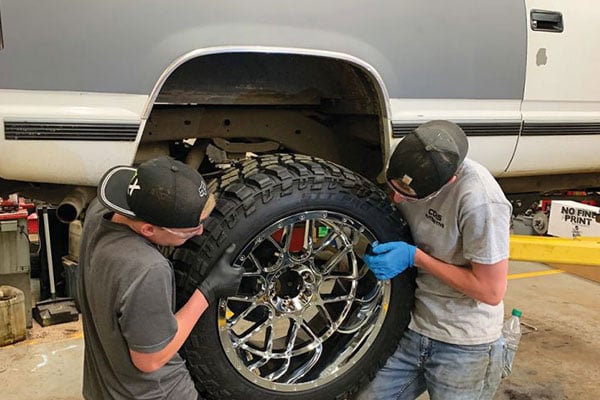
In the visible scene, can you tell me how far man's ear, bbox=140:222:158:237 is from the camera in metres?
1.68

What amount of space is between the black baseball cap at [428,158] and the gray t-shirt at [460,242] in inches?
6.9

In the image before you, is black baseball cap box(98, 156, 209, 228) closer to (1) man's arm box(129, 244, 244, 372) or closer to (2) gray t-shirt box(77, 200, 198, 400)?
(2) gray t-shirt box(77, 200, 198, 400)

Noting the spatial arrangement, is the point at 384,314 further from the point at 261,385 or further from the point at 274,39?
the point at 274,39

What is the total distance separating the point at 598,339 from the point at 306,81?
3069 millimetres

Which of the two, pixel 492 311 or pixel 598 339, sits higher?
pixel 492 311

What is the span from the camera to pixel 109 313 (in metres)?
1.68

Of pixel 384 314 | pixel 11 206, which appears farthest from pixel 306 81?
pixel 11 206

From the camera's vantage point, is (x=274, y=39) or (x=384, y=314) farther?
(x=384, y=314)

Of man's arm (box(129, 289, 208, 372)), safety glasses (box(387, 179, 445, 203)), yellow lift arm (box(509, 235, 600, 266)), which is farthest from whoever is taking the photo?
yellow lift arm (box(509, 235, 600, 266))

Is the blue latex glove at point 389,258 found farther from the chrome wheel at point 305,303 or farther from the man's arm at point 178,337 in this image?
the man's arm at point 178,337

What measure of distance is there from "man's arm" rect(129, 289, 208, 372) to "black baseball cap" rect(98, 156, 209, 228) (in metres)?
0.30

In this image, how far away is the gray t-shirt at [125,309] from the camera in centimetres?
161

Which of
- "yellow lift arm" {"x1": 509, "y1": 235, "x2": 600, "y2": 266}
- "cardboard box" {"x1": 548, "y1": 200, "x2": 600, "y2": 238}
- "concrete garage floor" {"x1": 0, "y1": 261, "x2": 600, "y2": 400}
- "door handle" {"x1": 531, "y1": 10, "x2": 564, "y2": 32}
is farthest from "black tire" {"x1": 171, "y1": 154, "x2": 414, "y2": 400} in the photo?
"cardboard box" {"x1": 548, "y1": 200, "x2": 600, "y2": 238}

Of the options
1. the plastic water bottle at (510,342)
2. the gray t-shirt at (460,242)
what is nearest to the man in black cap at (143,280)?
the gray t-shirt at (460,242)
